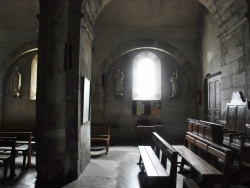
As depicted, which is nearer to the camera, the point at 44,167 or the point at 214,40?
the point at 44,167

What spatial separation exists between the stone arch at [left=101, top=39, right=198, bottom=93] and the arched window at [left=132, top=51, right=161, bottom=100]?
1.62 feet

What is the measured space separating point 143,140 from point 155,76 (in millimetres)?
2779

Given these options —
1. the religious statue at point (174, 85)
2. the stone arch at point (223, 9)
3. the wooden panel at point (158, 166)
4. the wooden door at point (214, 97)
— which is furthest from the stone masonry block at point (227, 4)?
the religious statue at point (174, 85)

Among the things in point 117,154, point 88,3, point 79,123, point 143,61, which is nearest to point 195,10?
point 143,61

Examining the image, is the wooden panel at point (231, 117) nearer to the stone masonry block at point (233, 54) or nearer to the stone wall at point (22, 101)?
the stone masonry block at point (233, 54)

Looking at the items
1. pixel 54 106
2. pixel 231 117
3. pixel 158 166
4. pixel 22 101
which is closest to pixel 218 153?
pixel 158 166

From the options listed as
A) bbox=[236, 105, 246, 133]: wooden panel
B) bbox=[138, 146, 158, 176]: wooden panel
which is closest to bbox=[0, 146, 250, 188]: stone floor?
bbox=[138, 146, 158, 176]: wooden panel

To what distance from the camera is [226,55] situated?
6.60 m

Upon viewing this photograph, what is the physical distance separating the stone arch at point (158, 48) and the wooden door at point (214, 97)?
1065 mm

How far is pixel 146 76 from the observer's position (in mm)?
10656

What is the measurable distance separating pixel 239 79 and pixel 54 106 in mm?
4269

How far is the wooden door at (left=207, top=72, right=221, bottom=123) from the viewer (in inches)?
319

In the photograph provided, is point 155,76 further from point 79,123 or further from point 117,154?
point 79,123

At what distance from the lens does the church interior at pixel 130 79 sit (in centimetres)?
517
